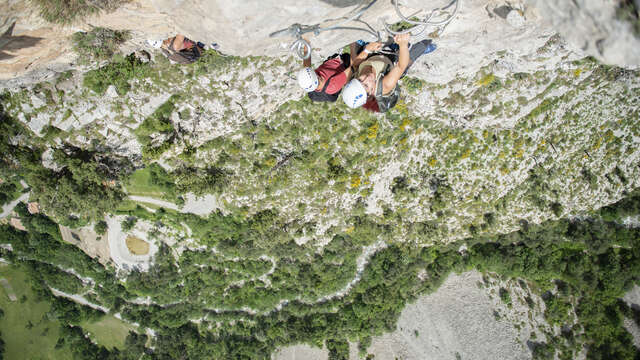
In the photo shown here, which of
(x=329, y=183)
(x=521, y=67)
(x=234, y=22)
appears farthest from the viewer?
(x=329, y=183)

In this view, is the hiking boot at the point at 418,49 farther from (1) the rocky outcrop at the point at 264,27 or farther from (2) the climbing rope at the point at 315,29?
(2) the climbing rope at the point at 315,29

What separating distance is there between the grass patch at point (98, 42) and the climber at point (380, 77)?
756 centimetres

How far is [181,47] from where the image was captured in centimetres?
980

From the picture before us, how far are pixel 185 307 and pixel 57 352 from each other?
11201 mm

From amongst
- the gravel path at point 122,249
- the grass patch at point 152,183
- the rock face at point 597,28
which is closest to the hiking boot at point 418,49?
the rock face at point 597,28

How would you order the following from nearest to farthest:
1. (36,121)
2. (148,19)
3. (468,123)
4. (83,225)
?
(148,19) → (36,121) → (468,123) → (83,225)

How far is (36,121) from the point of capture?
11.8m

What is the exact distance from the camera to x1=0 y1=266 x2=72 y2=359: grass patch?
787 inches

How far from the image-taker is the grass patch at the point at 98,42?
9422 mm

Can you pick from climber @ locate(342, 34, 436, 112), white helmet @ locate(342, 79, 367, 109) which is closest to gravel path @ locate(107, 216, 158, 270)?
white helmet @ locate(342, 79, 367, 109)

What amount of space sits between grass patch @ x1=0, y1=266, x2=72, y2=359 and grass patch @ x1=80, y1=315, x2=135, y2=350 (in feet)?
7.41

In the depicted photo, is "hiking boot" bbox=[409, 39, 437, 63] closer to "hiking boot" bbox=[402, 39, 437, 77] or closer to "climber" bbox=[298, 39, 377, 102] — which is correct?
"hiking boot" bbox=[402, 39, 437, 77]

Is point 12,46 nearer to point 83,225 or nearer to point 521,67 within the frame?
point 83,225

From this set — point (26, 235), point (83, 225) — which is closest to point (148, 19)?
point (83, 225)
